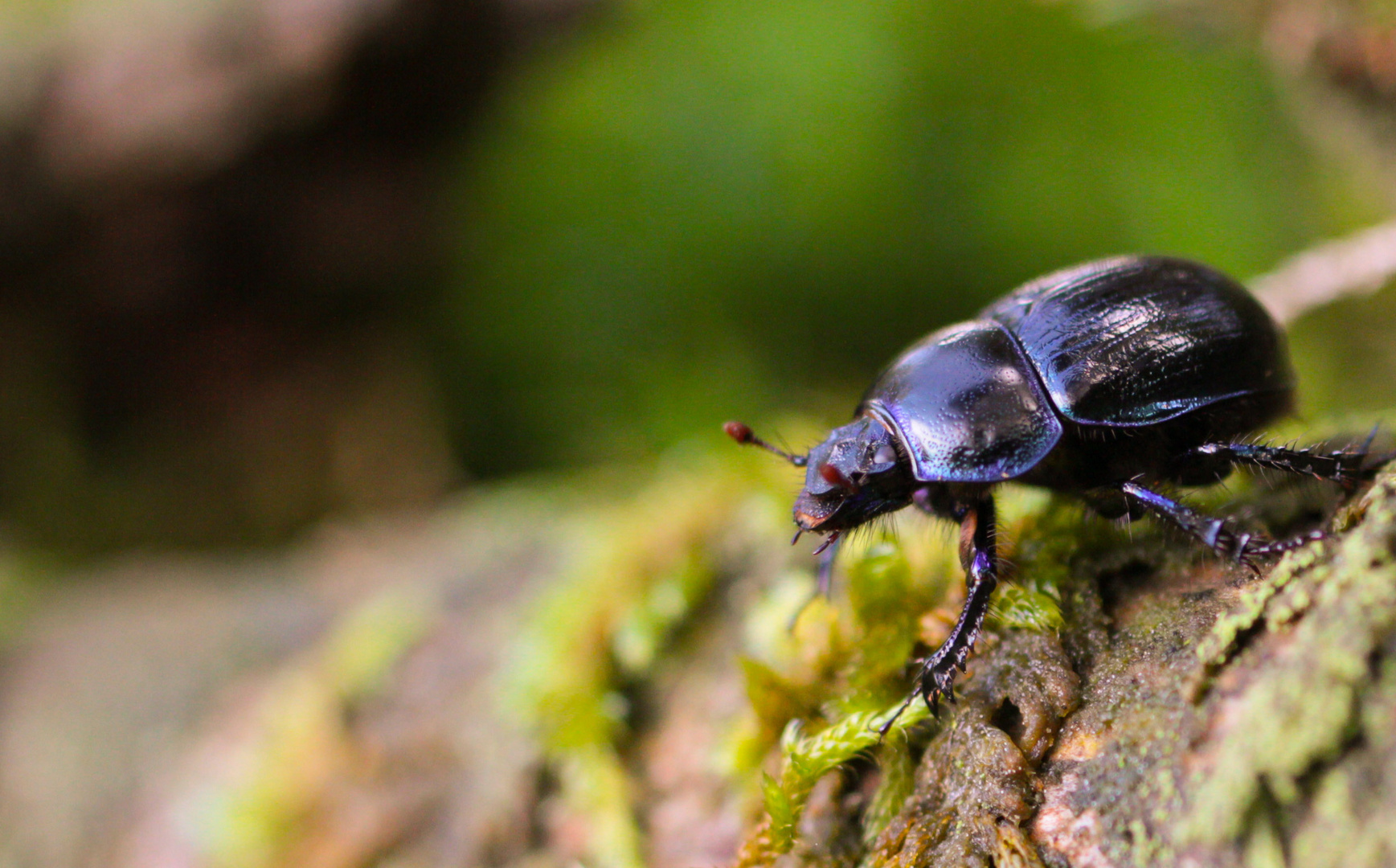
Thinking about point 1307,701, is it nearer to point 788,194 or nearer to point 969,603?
point 969,603

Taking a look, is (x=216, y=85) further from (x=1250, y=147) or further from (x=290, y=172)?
(x=1250, y=147)

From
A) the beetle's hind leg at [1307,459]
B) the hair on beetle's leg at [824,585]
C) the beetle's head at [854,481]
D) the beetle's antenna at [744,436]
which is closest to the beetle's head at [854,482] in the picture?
the beetle's head at [854,481]

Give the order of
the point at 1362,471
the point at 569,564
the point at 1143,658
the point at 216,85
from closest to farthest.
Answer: the point at 1143,658, the point at 1362,471, the point at 569,564, the point at 216,85

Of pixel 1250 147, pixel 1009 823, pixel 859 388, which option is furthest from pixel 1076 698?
pixel 1250 147

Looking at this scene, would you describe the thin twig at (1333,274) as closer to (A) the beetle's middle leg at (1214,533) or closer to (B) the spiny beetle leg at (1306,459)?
(B) the spiny beetle leg at (1306,459)

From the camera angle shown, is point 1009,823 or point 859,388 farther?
point 859,388

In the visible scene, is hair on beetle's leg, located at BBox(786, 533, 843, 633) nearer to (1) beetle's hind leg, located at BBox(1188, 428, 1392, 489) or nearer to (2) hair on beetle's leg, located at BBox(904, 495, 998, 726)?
(2) hair on beetle's leg, located at BBox(904, 495, 998, 726)

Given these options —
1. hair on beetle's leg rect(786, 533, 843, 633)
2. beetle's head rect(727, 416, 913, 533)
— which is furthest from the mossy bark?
hair on beetle's leg rect(786, 533, 843, 633)

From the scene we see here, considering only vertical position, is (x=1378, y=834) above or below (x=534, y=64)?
below
